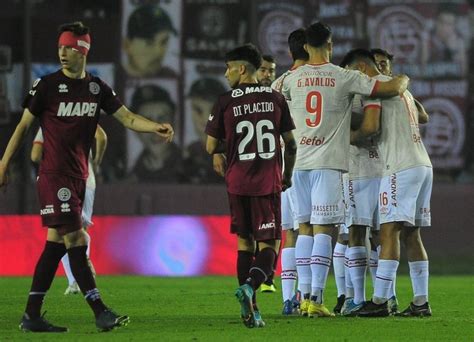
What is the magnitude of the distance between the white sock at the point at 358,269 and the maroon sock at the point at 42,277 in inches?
108

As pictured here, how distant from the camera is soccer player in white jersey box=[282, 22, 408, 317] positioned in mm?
11156

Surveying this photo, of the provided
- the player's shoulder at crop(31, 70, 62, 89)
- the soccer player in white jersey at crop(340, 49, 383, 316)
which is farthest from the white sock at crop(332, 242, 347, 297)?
the player's shoulder at crop(31, 70, 62, 89)

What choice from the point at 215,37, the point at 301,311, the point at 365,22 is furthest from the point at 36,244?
the point at 301,311

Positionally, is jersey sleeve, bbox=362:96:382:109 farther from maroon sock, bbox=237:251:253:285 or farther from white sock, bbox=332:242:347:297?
maroon sock, bbox=237:251:253:285

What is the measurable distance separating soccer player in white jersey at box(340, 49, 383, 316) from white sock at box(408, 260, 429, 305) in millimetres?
419

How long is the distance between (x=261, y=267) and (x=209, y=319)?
3.88ft

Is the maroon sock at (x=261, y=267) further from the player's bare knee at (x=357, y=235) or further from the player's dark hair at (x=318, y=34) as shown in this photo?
the player's dark hair at (x=318, y=34)

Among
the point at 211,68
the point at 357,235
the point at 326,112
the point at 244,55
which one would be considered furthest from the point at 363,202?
the point at 211,68

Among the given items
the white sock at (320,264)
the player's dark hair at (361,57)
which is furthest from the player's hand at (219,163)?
the player's dark hair at (361,57)

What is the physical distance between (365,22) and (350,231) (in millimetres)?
13305

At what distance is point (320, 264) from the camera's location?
36.7ft

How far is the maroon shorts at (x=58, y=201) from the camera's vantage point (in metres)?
10.0

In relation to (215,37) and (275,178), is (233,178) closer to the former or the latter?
(275,178)

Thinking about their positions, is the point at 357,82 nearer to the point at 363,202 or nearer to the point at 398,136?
the point at 398,136
